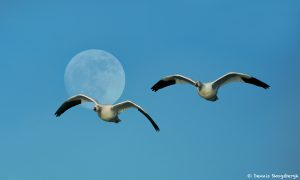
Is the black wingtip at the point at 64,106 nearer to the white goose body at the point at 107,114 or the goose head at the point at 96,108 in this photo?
the goose head at the point at 96,108

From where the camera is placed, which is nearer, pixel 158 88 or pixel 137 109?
pixel 137 109

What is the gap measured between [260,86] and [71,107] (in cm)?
973

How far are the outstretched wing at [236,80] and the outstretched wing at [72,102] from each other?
616cm

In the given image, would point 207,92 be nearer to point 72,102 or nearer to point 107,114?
point 107,114

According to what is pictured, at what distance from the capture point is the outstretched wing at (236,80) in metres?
40.7

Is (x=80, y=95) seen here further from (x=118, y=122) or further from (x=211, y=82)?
(x=211, y=82)

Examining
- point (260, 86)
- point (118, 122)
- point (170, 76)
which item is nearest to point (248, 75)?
point (260, 86)

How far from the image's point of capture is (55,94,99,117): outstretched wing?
42.0 metres

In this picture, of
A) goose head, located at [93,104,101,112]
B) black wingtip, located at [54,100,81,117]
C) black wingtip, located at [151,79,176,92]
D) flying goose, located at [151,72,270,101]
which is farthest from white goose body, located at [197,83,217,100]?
black wingtip, located at [54,100,81,117]

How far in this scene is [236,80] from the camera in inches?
1624

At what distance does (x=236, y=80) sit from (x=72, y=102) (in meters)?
8.38

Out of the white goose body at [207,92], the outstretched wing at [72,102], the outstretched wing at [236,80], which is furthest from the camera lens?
the outstretched wing at [72,102]

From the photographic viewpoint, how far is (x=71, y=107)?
142ft

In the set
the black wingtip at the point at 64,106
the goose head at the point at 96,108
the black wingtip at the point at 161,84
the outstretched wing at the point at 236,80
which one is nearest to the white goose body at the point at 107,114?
the goose head at the point at 96,108
